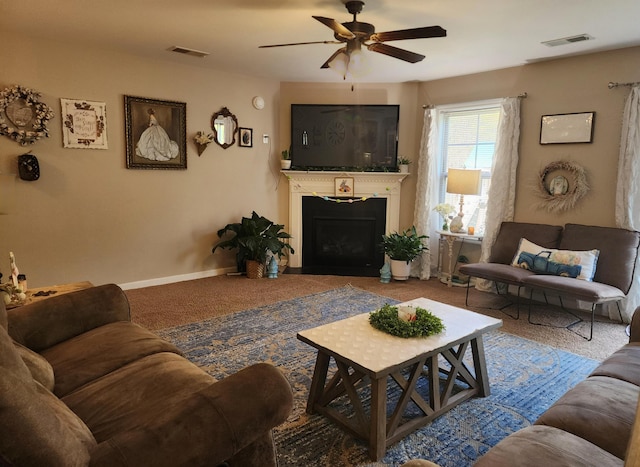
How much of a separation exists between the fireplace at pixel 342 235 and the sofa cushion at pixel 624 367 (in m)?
3.51

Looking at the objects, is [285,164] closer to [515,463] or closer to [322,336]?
[322,336]

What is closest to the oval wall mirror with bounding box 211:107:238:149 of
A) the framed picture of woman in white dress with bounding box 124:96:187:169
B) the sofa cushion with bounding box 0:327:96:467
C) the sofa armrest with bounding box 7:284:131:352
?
the framed picture of woman in white dress with bounding box 124:96:187:169

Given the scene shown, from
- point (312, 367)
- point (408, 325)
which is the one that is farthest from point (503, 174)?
point (312, 367)

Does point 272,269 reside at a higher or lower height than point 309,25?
lower

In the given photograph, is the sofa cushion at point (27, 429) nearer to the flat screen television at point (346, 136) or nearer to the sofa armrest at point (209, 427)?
the sofa armrest at point (209, 427)

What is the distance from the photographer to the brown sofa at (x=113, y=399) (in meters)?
0.94

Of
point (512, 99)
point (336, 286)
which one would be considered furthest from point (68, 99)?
point (512, 99)

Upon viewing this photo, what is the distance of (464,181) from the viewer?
4570mm

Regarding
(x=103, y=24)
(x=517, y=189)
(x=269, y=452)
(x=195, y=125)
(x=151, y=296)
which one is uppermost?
(x=103, y=24)

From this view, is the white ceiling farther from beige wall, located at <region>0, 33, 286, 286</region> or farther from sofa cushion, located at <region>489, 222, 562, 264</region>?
sofa cushion, located at <region>489, 222, 562, 264</region>

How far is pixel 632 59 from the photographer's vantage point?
369 cm

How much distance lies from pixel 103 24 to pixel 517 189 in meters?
4.27

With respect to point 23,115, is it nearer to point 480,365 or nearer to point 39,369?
point 39,369

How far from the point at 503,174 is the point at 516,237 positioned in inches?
27.7
